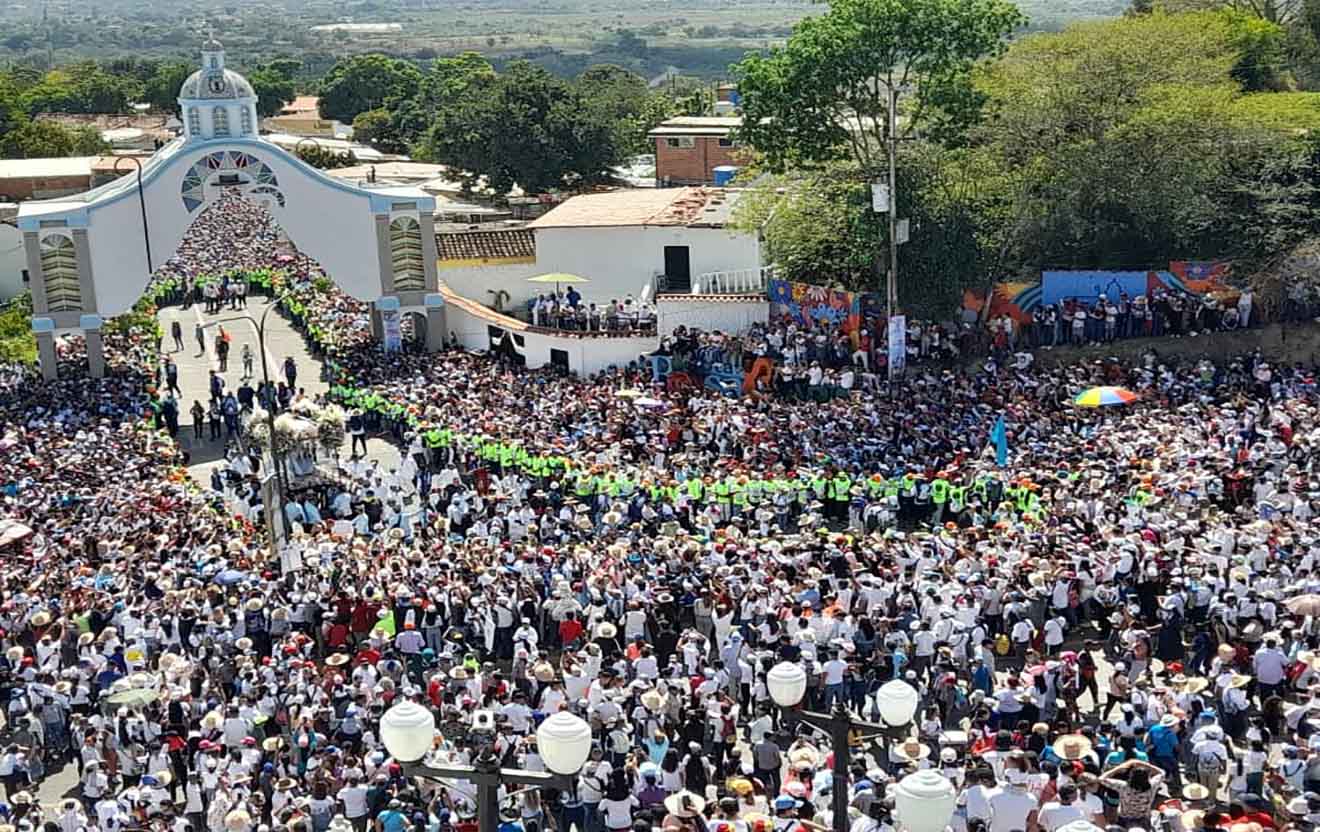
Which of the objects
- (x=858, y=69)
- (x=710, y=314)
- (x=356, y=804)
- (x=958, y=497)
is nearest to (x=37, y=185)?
(x=710, y=314)

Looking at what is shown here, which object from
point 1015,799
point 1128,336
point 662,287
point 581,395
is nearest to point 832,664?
point 1015,799

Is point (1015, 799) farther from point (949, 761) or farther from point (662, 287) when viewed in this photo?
point (662, 287)

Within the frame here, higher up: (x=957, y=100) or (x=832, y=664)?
(x=957, y=100)

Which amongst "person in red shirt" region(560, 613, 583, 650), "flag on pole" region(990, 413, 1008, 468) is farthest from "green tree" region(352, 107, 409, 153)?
"person in red shirt" region(560, 613, 583, 650)

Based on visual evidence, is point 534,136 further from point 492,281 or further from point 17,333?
point 17,333

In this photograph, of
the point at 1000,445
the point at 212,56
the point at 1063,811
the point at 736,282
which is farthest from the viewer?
the point at 736,282

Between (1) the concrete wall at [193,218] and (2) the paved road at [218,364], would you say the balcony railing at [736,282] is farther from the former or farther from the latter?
(2) the paved road at [218,364]
